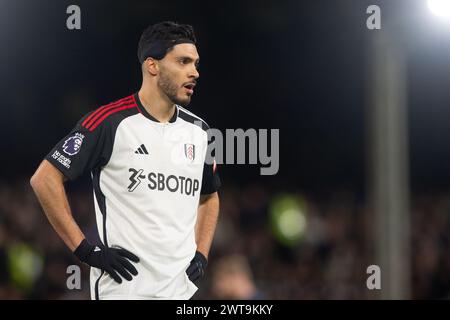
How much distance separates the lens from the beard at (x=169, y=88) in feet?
15.5

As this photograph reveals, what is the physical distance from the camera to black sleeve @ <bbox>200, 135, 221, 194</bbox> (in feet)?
16.4

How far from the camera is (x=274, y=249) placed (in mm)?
9984

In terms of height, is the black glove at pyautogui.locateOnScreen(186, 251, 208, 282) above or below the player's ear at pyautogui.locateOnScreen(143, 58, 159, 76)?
below

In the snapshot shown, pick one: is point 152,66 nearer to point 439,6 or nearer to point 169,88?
point 169,88

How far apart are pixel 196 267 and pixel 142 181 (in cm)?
62

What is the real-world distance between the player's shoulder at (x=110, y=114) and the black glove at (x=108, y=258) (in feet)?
1.99

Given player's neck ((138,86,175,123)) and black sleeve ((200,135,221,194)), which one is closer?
player's neck ((138,86,175,123))

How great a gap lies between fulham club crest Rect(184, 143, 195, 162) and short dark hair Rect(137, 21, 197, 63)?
1.65ft

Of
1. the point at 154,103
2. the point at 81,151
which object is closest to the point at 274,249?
the point at 154,103

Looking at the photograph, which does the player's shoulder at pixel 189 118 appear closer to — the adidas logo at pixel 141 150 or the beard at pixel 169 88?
the beard at pixel 169 88

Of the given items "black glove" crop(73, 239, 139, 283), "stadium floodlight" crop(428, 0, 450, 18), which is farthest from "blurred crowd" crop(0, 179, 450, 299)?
"black glove" crop(73, 239, 139, 283)

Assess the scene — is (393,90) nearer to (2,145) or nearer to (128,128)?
(128,128)

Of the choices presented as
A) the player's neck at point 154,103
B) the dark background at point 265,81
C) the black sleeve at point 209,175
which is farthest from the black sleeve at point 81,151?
the dark background at point 265,81

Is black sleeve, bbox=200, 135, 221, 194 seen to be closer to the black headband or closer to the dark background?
the black headband
